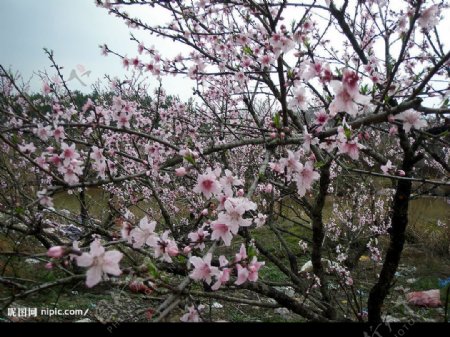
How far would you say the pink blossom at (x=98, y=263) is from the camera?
1.37m

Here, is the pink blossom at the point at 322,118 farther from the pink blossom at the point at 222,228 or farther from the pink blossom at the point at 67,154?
the pink blossom at the point at 67,154

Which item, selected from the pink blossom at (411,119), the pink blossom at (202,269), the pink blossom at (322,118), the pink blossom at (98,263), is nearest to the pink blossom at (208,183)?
the pink blossom at (202,269)

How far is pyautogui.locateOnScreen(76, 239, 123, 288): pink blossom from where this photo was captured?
137cm

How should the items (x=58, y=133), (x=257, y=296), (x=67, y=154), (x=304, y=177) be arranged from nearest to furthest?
1. (x=304, y=177)
2. (x=67, y=154)
3. (x=58, y=133)
4. (x=257, y=296)

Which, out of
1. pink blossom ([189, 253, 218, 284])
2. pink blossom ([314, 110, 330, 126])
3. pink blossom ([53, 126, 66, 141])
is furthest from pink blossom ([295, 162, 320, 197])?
pink blossom ([53, 126, 66, 141])

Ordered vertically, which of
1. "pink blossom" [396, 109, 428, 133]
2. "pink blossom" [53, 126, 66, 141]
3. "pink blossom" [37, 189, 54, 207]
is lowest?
"pink blossom" [37, 189, 54, 207]

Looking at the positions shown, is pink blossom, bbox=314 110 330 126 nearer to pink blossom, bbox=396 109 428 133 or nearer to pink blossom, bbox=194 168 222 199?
pink blossom, bbox=396 109 428 133

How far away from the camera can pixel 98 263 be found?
1.42 m

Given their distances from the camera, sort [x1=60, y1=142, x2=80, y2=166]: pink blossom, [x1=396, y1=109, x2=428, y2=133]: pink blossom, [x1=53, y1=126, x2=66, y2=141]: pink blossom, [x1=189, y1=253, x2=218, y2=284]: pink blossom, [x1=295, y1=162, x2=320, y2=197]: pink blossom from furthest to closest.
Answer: [x1=53, y1=126, x2=66, y2=141]: pink blossom
[x1=60, y1=142, x2=80, y2=166]: pink blossom
[x1=295, y1=162, x2=320, y2=197]: pink blossom
[x1=396, y1=109, x2=428, y2=133]: pink blossom
[x1=189, y1=253, x2=218, y2=284]: pink blossom

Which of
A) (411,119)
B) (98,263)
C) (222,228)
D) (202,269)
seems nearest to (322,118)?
(411,119)

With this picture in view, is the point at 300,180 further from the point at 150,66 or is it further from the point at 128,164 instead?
the point at 128,164

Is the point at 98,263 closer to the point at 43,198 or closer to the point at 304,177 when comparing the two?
the point at 43,198

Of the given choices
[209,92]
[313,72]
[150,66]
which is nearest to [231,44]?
[150,66]
